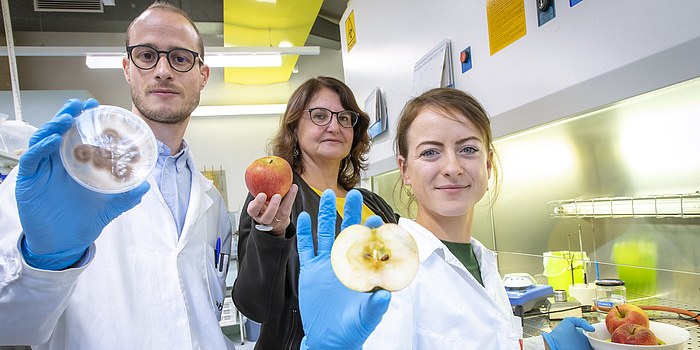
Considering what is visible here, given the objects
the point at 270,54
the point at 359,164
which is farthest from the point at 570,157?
the point at 270,54

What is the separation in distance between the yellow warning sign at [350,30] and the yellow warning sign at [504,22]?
2159mm

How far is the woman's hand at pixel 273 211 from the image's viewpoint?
110 cm

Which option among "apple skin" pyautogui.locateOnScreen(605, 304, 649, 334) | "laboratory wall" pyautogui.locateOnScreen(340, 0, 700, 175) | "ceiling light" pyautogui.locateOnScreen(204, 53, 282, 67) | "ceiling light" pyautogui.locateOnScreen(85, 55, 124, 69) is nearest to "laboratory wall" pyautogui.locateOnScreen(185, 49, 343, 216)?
"ceiling light" pyautogui.locateOnScreen(204, 53, 282, 67)

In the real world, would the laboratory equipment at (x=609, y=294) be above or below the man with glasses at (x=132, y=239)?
below

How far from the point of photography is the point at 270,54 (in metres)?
4.70

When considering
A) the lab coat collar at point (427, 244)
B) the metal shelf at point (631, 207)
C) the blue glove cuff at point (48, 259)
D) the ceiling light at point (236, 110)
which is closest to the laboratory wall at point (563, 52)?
the metal shelf at point (631, 207)

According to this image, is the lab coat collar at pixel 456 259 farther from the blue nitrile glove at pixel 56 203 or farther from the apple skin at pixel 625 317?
the blue nitrile glove at pixel 56 203

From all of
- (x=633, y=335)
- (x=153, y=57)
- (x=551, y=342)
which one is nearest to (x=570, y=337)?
(x=551, y=342)

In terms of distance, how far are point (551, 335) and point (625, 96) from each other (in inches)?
31.1

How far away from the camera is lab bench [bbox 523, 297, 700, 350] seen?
1396 mm

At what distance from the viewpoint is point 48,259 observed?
2.82 ft

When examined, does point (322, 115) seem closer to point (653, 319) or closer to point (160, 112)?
point (160, 112)

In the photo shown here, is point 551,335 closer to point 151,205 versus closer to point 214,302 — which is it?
point 214,302

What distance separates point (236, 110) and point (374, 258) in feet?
22.3
